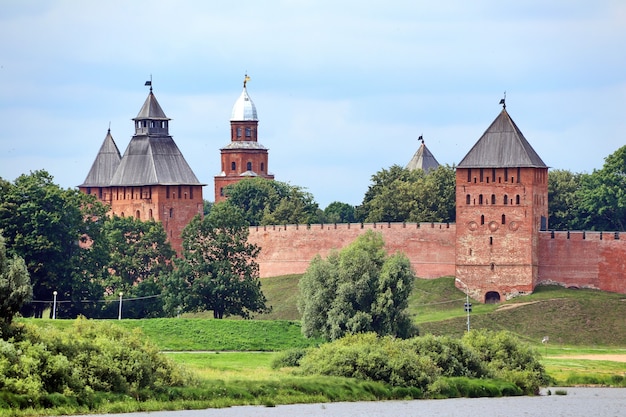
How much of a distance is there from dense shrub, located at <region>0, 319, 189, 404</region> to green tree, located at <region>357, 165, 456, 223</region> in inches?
1649

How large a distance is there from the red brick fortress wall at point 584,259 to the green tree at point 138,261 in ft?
51.2

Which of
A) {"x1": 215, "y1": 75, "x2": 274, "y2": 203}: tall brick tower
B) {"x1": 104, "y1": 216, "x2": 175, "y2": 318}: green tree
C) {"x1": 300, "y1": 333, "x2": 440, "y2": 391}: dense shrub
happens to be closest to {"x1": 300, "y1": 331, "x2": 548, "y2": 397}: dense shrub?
{"x1": 300, "y1": 333, "x2": 440, "y2": 391}: dense shrub

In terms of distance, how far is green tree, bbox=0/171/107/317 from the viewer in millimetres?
69188

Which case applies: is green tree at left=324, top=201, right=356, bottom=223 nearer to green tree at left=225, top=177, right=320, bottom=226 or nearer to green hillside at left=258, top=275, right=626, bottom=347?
green tree at left=225, top=177, right=320, bottom=226

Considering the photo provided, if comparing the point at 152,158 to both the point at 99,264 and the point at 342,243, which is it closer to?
the point at 342,243

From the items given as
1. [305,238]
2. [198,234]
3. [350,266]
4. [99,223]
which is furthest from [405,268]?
[305,238]

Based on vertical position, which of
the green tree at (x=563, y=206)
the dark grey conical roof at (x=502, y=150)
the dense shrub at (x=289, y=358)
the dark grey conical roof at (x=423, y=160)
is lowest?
the dense shrub at (x=289, y=358)

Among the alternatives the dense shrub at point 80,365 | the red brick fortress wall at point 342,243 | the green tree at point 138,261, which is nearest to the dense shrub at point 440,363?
the dense shrub at point 80,365

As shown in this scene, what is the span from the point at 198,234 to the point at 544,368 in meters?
20.7

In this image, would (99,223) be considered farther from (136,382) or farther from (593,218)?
(136,382)

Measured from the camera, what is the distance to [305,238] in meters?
86.3

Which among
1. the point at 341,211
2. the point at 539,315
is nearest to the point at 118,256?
the point at 539,315

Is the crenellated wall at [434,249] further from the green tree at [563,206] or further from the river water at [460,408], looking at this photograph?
the river water at [460,408]

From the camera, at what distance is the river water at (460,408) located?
46.3 meters
